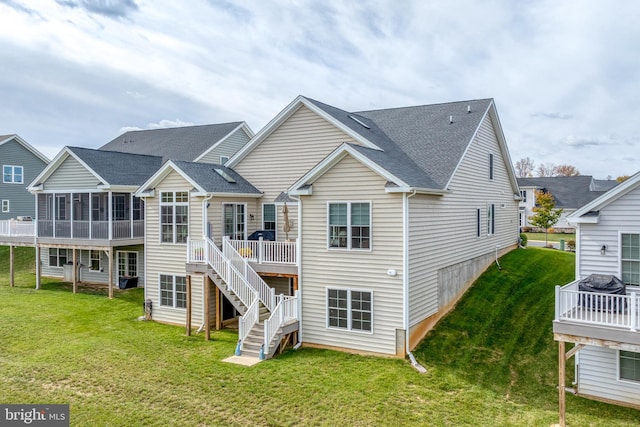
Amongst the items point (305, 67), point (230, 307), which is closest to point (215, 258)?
point (230, 307)

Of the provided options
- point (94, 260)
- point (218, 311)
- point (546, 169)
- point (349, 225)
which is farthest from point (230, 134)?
point (546, 169)

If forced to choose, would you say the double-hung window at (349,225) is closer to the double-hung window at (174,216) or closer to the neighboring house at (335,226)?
the neighboring house at (335,226)

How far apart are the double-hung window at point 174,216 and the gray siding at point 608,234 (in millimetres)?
13860

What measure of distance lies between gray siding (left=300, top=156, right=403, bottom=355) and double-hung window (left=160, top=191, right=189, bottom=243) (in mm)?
5538

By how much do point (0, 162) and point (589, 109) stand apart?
37913mm

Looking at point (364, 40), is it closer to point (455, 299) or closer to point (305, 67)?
point (305, 67)

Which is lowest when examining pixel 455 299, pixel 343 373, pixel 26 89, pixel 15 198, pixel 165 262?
pixel 343 373

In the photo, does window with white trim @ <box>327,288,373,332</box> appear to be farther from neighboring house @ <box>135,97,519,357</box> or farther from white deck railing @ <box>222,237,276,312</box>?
white deck railing @ <box>222,237,276,312</box>

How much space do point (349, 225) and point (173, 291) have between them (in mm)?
8757

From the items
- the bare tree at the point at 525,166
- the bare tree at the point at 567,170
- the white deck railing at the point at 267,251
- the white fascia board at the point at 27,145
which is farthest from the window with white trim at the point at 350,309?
the bare tree at the point at 525,166

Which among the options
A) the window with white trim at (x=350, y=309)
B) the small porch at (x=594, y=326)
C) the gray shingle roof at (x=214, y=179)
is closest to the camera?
the small porch at (x=594, y=326)

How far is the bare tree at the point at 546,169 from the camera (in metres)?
94.9

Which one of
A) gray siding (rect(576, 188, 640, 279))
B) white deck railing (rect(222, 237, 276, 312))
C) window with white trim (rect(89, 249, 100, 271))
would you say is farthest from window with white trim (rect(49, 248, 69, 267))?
gray siding (rect(576, 188, 640, 279))

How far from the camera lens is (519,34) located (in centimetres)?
1822
